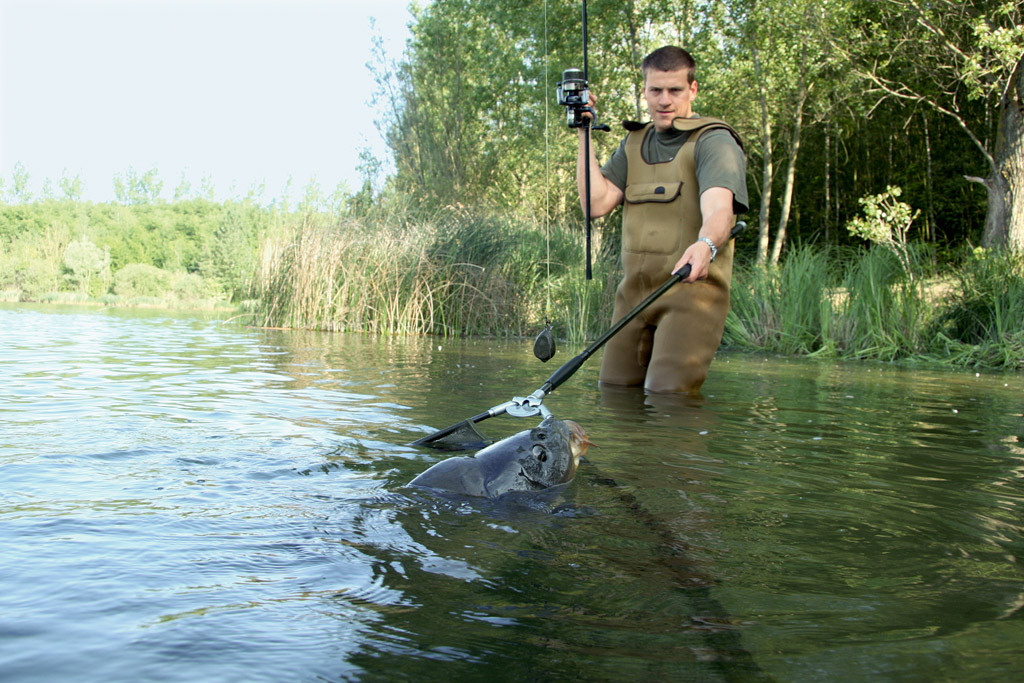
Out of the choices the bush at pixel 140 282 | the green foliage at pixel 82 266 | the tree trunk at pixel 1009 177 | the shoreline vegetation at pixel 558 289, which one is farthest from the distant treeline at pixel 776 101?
the bush at pixel 140 282

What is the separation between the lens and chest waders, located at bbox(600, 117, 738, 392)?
536 cm

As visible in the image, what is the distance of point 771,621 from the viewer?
178 cm

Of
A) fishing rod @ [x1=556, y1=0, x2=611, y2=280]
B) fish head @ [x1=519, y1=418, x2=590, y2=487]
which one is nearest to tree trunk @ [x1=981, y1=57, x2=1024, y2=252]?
fishing rod @ [x1=556, y1=0, x2=611, y2=280]

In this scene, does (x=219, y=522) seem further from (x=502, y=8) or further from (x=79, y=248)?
(x=79, y=248)

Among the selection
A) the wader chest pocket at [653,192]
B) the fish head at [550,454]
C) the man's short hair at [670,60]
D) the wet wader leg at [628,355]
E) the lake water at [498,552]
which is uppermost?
the man's short hair at [670,60]

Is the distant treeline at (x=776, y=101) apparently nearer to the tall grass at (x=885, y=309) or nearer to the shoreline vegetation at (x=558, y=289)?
the shoreline vegetation at (x=558, y=289)

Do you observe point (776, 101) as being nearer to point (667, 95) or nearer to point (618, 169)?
point (618, 169)

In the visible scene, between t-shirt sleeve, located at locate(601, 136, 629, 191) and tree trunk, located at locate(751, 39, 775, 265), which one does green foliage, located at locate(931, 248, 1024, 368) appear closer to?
t-shirt sleeve, located at locate(601, 136, 629, 191)

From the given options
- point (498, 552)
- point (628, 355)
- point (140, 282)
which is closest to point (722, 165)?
point (628, 355)

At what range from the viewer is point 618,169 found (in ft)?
18.9

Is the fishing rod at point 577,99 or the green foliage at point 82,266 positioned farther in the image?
the green foliage at point 82,266

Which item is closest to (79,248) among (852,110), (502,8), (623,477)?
(502,8)

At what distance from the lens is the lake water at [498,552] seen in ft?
5.21

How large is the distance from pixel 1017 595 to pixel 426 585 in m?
1.36
